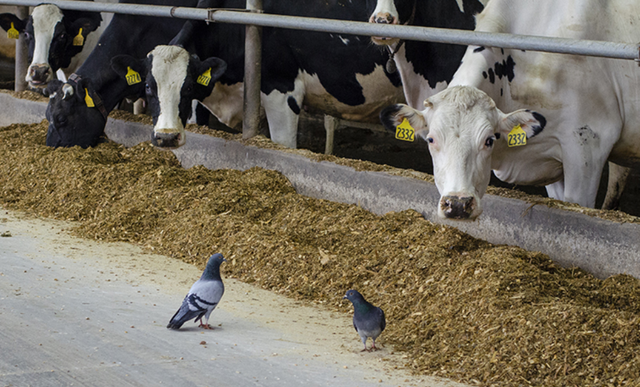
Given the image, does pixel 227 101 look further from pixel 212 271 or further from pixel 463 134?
pixel 212 271

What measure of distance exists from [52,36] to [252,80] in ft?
9.58

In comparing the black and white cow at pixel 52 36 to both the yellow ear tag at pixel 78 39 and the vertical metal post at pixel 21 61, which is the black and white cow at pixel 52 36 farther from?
the vertical metal post at pixel 21 61

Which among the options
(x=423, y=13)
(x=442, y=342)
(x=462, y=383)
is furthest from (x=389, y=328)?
(x=423, y=13)

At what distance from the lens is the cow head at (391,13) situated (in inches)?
207

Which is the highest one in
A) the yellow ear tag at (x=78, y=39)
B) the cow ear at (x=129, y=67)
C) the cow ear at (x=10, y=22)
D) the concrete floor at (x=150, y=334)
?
the cow ear at (x=10, y=22)

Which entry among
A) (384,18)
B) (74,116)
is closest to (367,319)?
(384,18)

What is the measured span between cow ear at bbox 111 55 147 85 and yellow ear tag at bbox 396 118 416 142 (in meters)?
2.86

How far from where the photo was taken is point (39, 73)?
24.9 ft

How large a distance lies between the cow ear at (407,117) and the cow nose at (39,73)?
4584 mm

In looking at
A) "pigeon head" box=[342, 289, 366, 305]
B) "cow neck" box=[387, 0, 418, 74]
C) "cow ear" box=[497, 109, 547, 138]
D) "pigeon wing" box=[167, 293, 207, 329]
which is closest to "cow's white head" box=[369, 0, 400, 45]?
"cow neck" box=[387, 0, 418, 74]

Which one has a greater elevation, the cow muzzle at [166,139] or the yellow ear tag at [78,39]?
the yellow ear tag at [78,39]

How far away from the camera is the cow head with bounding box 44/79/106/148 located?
6.67 metres

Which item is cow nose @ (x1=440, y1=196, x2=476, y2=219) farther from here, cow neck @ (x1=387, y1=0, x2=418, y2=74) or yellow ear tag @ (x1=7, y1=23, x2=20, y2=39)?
yellow ear tag @ (x1=7, y1=23, x2=20, y2=39)

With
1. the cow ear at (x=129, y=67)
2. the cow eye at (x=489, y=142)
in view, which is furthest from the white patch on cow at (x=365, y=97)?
the cow eye at (x=489, y=142)
